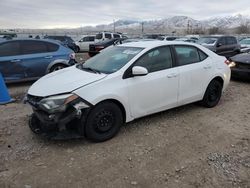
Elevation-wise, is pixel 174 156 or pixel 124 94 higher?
pixel 124 94

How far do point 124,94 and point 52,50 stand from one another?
218 inches

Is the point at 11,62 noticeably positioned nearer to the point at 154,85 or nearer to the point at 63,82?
the point at 63,82

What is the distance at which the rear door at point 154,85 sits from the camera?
460 centimetres

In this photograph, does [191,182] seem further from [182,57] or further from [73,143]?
[182,57]

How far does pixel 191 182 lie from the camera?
330 cm

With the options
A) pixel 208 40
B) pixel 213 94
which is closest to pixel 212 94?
pixel 213 94

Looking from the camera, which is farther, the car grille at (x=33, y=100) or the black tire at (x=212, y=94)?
the black tire at (x=212, y=94)

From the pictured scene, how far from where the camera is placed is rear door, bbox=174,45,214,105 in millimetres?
5328

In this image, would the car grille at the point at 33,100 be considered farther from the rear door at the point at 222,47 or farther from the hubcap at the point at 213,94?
the rear door at the point at 222,47

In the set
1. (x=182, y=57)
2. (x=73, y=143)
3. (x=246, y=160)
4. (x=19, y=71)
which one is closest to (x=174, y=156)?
(x=246, y=160)

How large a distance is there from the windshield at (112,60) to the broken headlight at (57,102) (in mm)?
885

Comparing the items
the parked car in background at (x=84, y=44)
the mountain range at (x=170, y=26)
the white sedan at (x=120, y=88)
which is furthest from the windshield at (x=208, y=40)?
the mountain range at (x=170, y=26)

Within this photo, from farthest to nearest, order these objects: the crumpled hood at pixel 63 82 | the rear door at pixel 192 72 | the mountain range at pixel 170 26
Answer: the mountain range at pixel 170 26 < the rear door at pixel 192 72 < the crumpled hood at pixel 63 82

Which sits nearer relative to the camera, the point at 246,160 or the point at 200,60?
the point at 246,160
